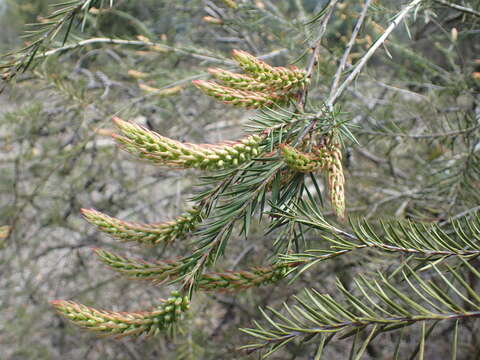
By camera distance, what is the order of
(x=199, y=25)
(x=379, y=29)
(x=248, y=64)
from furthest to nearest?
(x=199, y=25)
(x=379, y=29)
(x=248, y=64)

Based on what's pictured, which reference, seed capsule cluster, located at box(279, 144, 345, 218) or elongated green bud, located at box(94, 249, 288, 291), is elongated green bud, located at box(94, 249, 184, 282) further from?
seed capsule cluster, located at box(279, 144, 345, 218)

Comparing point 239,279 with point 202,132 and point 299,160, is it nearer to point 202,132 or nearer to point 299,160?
point 299,160

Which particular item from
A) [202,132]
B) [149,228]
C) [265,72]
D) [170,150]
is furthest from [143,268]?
[202,132]

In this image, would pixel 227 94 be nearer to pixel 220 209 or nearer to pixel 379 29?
pixel 220 209

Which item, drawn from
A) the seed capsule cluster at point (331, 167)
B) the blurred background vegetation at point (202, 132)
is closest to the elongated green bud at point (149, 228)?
the seed capsule cluster at point (331, 167)

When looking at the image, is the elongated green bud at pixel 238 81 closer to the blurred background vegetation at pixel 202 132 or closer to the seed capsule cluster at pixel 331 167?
the seed capsule cluster at pixel 331 167

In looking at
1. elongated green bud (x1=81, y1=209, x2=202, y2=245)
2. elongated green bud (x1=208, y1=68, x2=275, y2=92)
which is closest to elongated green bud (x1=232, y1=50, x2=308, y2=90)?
elongated green bud (x1=208, y1=68, x2=275, y2=92)

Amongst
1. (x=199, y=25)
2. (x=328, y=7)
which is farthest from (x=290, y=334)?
(x=199, y=25)
